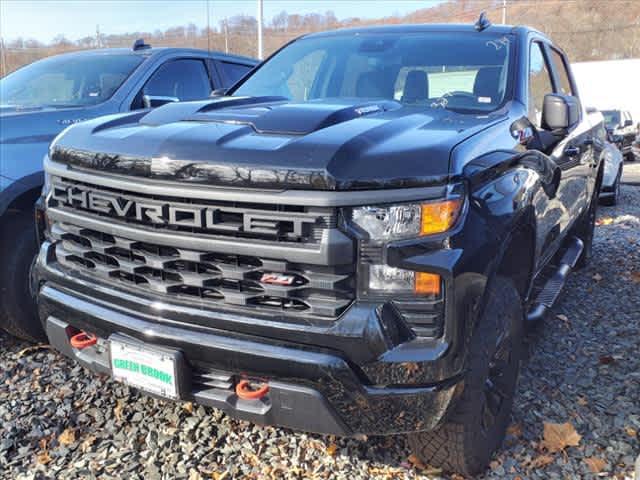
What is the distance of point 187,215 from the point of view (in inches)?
81.5

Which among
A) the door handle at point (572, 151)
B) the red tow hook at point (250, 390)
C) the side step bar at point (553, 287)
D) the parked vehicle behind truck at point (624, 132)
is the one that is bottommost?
the parked vehicle behind truck at point (624, 132)

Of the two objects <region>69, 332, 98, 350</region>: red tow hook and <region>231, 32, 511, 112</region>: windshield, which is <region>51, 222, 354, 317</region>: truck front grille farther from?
<region>231, 32, 511, 112</region>: windshield

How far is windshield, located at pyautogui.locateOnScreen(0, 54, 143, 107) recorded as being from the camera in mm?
4418

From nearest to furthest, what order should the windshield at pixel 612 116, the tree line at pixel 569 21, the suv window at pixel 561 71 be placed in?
the suv window at pixel 561 71 → the windshield at pixel 612 116 → the tree line at pixel 569 21

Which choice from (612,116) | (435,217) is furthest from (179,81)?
(612,116)

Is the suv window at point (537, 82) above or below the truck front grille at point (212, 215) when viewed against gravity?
above

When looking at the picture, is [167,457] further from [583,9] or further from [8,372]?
[583,9]

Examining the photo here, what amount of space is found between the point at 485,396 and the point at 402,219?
90cm

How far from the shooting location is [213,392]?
212 centimetres

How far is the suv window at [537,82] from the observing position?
3121 mm

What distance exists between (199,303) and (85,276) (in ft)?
2.08

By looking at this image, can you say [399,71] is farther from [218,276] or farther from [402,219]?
[218,276]

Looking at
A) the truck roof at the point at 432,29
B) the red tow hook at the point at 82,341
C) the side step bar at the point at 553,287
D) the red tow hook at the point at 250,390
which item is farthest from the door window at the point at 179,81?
the red tow hook at the point at 250,390

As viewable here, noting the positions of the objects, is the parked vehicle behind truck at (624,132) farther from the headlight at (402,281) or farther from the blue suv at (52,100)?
the headlight at (402,281)
